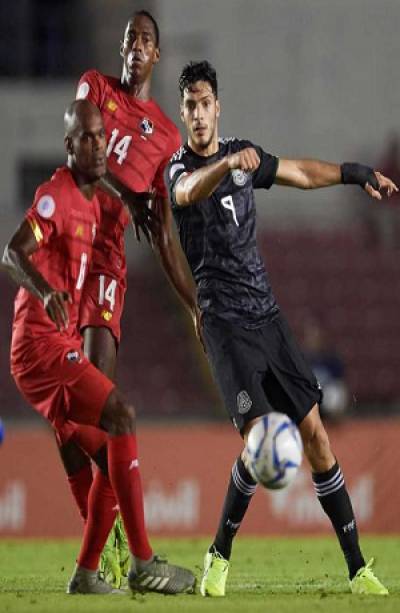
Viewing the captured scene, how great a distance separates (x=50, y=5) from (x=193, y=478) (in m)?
10.0

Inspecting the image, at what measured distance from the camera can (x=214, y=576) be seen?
269 inches

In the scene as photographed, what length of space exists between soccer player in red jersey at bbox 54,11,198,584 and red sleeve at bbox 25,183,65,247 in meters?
0.60

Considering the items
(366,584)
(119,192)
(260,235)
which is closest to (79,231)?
(119,192)

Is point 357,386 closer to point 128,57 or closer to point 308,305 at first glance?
point 308,305

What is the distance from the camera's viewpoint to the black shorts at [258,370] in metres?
6.74

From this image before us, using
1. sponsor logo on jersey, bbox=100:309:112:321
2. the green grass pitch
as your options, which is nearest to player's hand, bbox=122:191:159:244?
sponsor logo on jersey, bbox=100:309:112:321

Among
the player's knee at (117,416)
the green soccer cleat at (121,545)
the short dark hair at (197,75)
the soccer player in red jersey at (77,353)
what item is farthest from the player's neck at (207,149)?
the green soccer cleat at (121,545)

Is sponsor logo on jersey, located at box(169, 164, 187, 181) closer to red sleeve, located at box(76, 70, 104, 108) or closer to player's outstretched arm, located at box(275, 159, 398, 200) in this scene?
player's outstretched arm, located at box(275, 159, 398, 200)

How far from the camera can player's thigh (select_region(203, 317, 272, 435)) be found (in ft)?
22.0

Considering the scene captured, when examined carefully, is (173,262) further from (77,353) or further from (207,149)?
(77,353)

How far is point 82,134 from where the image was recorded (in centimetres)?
668

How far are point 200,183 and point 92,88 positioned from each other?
1.52 metres

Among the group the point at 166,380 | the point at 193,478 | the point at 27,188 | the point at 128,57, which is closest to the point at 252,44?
the point at 27,188

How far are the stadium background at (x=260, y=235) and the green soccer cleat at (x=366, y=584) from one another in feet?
19.3
